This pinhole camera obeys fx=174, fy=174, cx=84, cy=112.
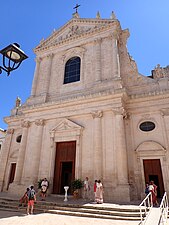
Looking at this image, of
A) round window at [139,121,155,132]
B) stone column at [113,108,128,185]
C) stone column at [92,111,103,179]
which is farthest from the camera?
round window at [139,121,155,132]

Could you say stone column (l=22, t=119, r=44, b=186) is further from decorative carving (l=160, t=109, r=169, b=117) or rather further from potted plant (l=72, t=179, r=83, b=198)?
decorative carving (l=160, t=109, r=169, b=117)

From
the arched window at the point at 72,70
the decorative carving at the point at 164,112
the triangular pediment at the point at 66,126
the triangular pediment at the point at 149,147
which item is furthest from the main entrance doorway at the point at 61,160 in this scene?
the decorative carving at the point at 164,112

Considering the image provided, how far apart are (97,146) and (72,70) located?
873 cm

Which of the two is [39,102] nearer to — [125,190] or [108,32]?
[108,32]

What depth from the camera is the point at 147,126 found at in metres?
13.0

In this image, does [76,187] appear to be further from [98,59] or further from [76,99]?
[98,59]

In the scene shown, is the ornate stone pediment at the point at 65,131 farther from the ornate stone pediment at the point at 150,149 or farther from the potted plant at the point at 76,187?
the ornate stone pediment at the point at 150,149

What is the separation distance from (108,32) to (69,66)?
505 centimetres

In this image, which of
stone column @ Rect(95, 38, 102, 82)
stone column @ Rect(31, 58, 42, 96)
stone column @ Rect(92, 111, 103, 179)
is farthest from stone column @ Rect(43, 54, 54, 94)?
stone column @ Rect(92, 111, 103, 179)

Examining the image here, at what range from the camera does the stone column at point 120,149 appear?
1098 cm

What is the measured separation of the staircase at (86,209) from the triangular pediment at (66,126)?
5.84 m

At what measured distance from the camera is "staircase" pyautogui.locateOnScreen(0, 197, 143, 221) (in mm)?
7388

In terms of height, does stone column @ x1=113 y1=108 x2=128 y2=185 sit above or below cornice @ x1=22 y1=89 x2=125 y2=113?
below

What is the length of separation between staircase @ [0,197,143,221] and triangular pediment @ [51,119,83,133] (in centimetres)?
584
